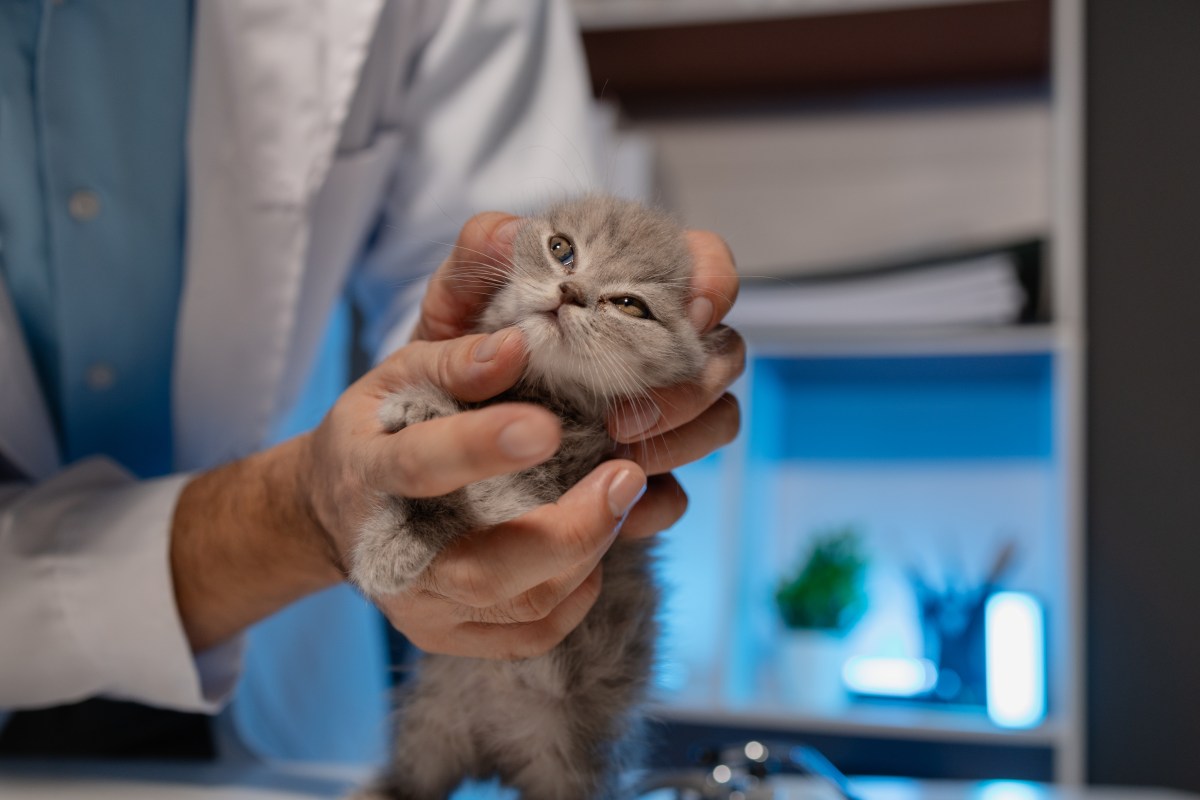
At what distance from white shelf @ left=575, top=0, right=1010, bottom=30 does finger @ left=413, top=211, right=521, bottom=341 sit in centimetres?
115

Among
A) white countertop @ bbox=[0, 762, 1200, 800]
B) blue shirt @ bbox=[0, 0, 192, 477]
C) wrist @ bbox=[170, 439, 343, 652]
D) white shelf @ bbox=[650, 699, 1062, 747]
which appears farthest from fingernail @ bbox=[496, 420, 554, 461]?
white shelf @ bbox=[650, 699, 1062, 747]

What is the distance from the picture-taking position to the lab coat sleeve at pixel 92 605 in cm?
93

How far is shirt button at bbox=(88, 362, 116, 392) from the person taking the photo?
111cm

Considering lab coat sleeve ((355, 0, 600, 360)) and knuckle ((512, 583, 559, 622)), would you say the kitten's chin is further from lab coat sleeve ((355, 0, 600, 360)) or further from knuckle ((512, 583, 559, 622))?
lab coat sleeve ((355, 0, 600, 360))

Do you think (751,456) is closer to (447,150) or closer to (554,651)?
(447,150)

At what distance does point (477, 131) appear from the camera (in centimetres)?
117

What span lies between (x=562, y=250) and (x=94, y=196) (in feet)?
1.86

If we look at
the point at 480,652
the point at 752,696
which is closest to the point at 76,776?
the point at 480,652

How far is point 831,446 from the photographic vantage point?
2.01 m

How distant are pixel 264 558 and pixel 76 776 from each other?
0.35 meters

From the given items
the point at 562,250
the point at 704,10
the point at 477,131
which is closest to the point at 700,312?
the point at 562,250

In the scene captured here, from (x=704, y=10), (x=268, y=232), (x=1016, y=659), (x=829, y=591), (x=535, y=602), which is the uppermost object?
(x=704, y=10)

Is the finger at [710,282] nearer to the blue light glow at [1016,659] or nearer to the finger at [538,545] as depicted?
the finger at [538,545]

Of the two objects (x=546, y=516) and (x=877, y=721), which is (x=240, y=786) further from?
(x=877, y=721)
